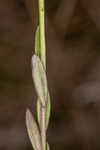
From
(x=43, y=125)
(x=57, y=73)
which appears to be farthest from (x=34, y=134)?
(x=57, y=73)

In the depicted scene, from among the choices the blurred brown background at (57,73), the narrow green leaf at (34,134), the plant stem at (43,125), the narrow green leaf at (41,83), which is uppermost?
the narrow green leaf at (41,83)

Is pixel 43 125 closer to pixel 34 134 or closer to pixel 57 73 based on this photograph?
pixel 34 134

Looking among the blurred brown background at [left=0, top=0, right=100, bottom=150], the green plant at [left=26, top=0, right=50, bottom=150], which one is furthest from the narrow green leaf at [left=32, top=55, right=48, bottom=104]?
the blurred brown background at [left=0, top=0, right=100, bottom=150]

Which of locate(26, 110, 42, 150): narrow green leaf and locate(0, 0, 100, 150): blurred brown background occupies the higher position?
locate(26, 110, 42, 150): narrow green leaf

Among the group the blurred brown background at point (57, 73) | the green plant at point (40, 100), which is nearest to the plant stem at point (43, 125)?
the green plant at point (40, 100)

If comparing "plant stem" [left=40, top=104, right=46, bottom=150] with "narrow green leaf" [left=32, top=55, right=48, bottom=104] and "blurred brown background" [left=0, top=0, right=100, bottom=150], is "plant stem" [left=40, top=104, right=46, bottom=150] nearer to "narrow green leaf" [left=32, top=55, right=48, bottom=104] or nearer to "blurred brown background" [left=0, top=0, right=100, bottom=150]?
"narrow green leaf" [left=32, top=55, right=48, bottom=104]

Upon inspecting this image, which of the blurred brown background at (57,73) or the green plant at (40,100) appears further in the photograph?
the blurred brown background at (57,73)

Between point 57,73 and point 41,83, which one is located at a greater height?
point 41,83

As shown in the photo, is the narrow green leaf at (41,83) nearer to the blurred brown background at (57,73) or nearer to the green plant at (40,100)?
the green plant at (40,100)
